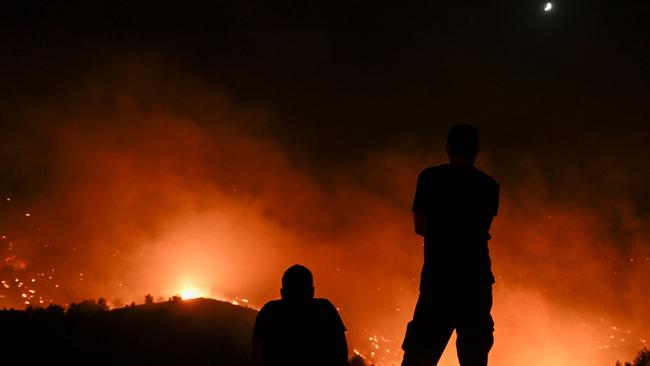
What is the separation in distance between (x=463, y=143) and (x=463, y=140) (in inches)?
0.9

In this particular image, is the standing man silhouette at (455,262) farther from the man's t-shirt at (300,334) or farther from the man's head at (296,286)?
the man's head at (296,286)

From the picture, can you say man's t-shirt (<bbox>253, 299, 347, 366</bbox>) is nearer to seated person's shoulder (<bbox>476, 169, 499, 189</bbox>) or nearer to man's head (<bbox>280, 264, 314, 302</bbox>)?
man's head (<bbox>280, 264, 314, 302</bbox>)

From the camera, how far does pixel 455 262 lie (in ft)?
11.2

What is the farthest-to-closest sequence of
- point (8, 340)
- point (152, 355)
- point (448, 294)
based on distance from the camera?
point (152, 355) → point (8, 340) → point (448, 294)

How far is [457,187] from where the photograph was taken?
3.57m

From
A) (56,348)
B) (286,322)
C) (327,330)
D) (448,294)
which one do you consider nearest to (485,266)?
(448,294)

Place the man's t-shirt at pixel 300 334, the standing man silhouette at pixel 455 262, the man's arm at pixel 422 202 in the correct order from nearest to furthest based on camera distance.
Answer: the standing man silhouette at pixel 455 262, the man's arm at pixel 422 202, the man's t-shirt at pixel 300 334

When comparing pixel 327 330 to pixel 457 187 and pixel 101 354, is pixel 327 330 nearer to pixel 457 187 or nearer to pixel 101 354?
pixel 457 187

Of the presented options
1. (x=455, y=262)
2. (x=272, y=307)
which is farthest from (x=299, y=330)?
(x=455, y=262)

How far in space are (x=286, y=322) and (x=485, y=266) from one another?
5.12ft

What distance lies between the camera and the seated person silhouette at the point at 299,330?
3.78 m

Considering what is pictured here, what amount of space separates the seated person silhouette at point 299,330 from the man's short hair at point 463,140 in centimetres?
154

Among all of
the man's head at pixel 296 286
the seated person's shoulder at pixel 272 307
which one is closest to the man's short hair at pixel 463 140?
the man's head at pixel 296 286

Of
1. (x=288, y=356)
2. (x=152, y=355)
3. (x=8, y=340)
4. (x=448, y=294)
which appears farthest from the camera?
(x=152, y=355)
